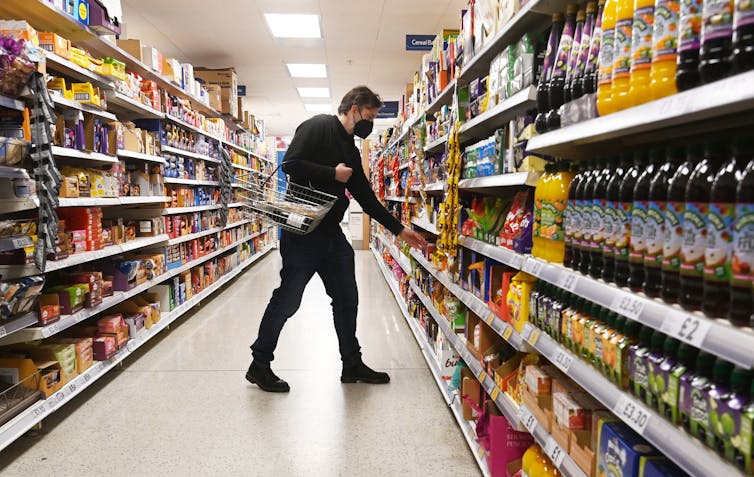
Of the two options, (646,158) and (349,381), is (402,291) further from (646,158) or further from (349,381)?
(646,158)

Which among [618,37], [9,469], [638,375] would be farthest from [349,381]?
[618,37]

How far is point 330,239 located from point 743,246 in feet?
8.04

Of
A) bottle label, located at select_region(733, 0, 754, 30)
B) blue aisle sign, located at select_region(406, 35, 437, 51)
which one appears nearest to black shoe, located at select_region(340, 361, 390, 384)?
bottle label, located at select_region(733, 0, 754, 30)

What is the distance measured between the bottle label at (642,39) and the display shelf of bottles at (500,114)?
21.4 inches

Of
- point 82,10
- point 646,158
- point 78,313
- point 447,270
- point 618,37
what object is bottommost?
point 78,313

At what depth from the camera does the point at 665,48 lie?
1.04 metres

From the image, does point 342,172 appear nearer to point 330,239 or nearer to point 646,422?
point 330,239

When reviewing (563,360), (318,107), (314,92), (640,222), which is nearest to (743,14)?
(640,222)

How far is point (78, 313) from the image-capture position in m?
2.97

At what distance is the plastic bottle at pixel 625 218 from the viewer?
122 centimetres

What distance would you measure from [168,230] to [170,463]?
115 inches

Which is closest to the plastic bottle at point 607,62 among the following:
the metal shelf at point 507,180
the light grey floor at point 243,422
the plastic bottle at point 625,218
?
the plastic bottle at point 625,218

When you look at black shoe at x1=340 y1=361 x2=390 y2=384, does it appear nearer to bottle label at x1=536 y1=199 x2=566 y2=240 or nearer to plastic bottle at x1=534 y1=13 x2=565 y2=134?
bottle label at x1=536 y1=199 x2=566 y2=240

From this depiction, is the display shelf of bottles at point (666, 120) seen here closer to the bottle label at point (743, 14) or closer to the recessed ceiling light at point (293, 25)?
the bottle label at point (743, 14)
